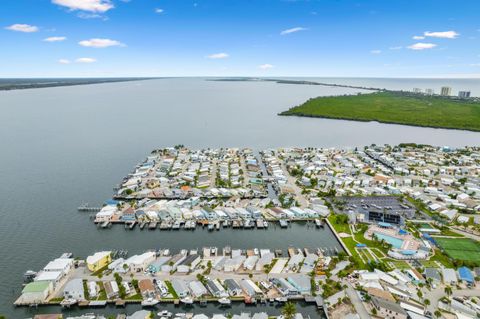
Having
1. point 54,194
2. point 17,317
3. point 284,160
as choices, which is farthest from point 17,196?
point 284,160

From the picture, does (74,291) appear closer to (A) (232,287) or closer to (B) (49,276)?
(B) (49,276)

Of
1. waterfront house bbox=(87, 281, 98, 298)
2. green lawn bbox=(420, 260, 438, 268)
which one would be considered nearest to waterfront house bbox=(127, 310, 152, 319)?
waterfront house bbox=(87, 281, 98, 298)

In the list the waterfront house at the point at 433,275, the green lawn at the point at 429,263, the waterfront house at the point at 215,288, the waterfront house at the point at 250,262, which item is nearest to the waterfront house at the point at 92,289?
the waterfront house at the point at 215,288

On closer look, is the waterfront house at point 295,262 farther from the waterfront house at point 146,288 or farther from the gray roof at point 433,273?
the waterfront house at point 146,288

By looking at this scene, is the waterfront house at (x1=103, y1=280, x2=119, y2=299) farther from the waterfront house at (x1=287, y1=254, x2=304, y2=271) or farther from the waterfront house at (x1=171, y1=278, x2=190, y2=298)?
the waterfront house at (x1=287, y1=254, x2=304, y2=271)

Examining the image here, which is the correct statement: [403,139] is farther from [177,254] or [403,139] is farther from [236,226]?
[177,254]

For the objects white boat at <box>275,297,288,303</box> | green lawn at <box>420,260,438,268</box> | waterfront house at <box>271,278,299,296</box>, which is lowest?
white boat at <box>275,297,288,303</box>
